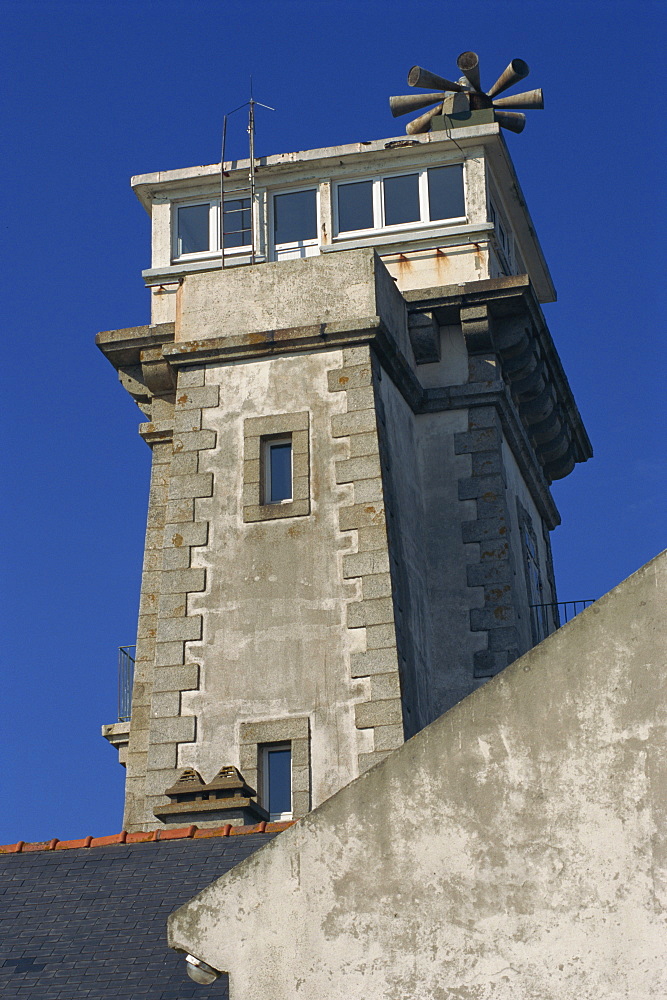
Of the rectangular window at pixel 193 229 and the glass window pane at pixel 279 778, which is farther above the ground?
the rectangular window at pixel 193 229

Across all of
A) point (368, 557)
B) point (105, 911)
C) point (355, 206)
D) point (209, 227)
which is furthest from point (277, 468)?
point (105, 911)

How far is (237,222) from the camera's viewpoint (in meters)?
22.5

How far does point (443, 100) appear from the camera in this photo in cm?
2430

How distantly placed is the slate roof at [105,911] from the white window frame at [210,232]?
11.3 m

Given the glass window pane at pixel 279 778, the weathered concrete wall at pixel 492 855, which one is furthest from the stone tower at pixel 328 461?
the weathered concrete wall at pixel 492 855

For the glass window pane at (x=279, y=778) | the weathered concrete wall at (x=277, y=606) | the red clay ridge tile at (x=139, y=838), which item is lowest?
the red clay ridge tile at (x=139, y=838)

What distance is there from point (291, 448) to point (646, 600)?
9.89 m

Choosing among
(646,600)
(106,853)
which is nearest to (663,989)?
(646,600)

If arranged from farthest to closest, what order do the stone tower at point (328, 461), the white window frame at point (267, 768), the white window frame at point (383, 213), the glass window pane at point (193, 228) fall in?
the glass window pane at point (193, 228) → the white window frame at point (383, 213) → the stone tower at point (328, 461) → the white window frame at point (267, 768)

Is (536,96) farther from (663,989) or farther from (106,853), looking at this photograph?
(663,989)

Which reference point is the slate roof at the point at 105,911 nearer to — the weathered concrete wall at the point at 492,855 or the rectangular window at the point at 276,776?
the weathered concrete wall at the point at 492,855

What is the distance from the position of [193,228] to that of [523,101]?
17.6ft

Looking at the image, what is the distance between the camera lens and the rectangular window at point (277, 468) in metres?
18.4

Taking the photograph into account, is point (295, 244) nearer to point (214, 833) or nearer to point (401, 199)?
point (401, 199)
